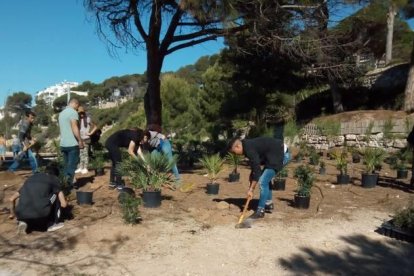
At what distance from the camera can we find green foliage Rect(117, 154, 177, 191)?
722 centimetres

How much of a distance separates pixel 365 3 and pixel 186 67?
203 ft

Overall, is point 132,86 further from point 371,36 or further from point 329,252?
point 329,252

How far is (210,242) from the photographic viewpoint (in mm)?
5602

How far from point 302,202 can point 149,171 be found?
7.94ft

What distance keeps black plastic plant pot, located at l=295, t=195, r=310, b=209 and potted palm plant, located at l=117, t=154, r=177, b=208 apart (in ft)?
6.74

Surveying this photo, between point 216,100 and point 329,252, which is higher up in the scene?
point 216,100

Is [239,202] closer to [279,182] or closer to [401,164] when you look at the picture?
[279,182]

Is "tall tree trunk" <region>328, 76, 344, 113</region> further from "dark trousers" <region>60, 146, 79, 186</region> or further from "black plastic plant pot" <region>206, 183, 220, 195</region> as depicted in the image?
"dark trousers" <region>60, 146, 79, 186</region>

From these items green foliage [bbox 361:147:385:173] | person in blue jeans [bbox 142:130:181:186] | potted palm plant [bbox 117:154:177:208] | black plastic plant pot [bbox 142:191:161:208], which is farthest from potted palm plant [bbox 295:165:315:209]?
green foliage [bbox 361:147:385:173]

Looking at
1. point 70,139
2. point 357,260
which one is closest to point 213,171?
point 70,139

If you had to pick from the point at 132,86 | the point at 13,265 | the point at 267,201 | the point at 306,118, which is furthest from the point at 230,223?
the point at 132,86

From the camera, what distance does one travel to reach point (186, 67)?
71.9 metres

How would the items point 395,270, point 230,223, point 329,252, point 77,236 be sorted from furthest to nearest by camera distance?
1. point 230,223
2. point 77,236
3. point 329,252
4. point 395,270

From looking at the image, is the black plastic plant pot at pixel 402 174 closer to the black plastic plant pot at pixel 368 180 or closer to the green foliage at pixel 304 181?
the black plastic plant pot at pixel 368 180
